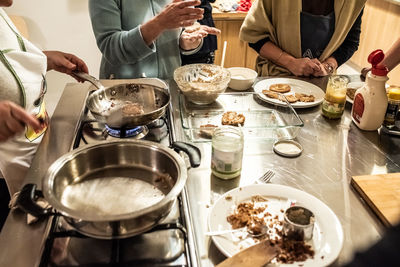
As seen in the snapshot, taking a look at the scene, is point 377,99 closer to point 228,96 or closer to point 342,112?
point 342,112

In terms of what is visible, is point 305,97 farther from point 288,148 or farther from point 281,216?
point 281,216

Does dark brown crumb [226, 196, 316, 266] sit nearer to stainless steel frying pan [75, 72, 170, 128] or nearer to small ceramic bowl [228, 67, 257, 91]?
stainless steel frying pan [75, 72, 170, 128]

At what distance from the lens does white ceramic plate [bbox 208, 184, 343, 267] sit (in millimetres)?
769

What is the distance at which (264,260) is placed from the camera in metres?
0.73

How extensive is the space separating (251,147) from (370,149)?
0.38 m

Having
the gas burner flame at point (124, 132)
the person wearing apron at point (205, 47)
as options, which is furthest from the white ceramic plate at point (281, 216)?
the person wearing apron at point (205, 47)

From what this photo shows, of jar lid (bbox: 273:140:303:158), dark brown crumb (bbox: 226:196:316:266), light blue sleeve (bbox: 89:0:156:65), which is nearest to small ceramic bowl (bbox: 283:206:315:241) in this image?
dark brown crumb (bbox: 226:196:316:266)

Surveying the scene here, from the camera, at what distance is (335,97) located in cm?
129

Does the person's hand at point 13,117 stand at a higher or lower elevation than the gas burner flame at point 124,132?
higher

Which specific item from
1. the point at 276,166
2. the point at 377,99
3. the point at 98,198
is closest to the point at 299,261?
the point at 276,166

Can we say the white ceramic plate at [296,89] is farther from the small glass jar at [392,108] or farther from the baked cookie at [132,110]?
the baked cookie at [132,110]

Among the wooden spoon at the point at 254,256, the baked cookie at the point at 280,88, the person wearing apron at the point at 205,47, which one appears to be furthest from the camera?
the person wearing apron at the point at 205,47

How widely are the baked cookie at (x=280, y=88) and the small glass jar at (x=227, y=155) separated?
549 millimetres

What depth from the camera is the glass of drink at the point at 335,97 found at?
1288 mm
